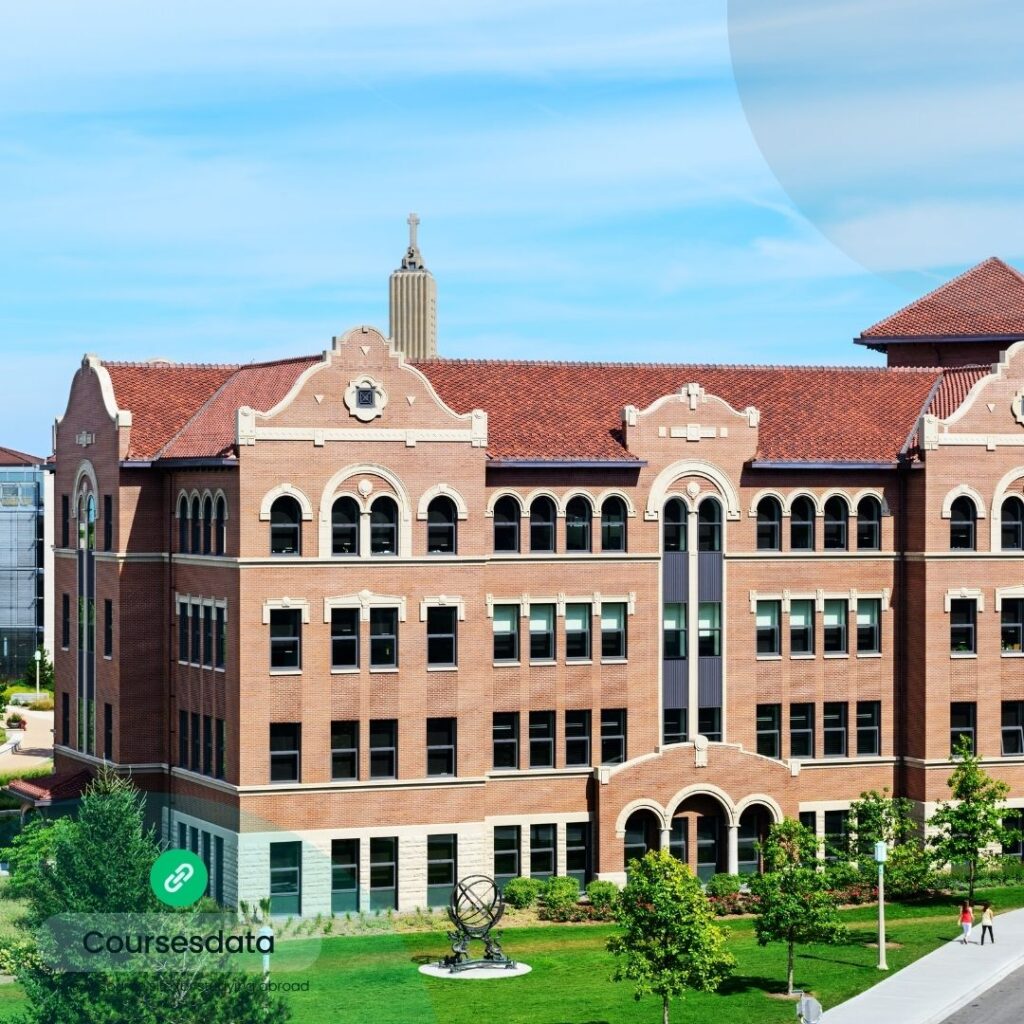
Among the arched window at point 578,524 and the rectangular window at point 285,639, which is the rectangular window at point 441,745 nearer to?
the rectangular window at point 285,639

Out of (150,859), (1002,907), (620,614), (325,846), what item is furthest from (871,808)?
(150,859)

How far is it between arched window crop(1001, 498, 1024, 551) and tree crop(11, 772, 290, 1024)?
30.8m

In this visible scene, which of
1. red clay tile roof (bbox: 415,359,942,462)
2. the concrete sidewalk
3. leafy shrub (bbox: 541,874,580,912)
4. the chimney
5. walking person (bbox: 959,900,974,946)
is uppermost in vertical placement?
the chimney

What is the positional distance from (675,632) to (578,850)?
7.14 m

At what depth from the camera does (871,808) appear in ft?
204

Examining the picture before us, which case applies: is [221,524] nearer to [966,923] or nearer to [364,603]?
[364,603]

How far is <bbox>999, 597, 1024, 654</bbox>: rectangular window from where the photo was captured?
2591 inches

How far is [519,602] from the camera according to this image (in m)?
61.2

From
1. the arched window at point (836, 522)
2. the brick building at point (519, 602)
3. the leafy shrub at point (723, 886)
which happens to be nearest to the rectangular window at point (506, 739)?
the brick building at point (519, 602)

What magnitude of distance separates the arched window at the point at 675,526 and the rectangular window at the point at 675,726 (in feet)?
16.2

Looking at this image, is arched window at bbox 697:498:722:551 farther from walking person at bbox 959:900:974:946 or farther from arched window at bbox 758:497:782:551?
walking person at bbox 959:900:974:946

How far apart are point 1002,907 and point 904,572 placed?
10.7 metres

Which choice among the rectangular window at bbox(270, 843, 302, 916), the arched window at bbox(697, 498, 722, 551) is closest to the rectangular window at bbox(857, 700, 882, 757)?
the arched window at bbox(697, 498, 722, 551)

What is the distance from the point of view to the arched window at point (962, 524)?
65.1 m
